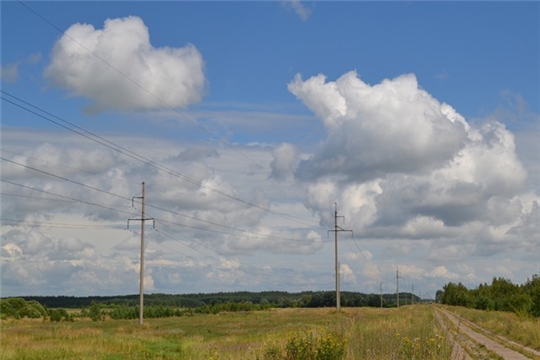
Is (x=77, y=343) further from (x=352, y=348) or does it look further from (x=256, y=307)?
(x=256, y=307)

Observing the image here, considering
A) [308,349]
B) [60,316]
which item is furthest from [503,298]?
[308,349]

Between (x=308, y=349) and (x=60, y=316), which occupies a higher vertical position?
(x=308, y=349)

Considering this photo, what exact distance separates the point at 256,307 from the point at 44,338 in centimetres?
8725

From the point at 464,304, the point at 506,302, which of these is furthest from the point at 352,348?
the point at 464,304

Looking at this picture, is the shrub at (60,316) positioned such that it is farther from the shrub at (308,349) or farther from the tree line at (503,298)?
the shrub at (308,349)

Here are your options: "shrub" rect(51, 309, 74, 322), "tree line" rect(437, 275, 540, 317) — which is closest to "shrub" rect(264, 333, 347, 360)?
"tree line" rect(437, 275, 540, 317)

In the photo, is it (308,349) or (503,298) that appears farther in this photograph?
(503,298)

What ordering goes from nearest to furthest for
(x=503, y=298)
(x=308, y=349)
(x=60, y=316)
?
(x=308, y=349) → (x=60, y=316) → (x=503, y=298)

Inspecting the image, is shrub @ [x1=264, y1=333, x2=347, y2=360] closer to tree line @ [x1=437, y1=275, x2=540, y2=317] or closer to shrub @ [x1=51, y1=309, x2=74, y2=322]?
tree line @ [x1=437, y1=275, x2=540, y2=317]

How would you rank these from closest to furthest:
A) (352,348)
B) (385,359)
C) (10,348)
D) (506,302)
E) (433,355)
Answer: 1. (433,355)
2. (385,359)
3. (352,348)
4. (10,348)
5. (506,302)

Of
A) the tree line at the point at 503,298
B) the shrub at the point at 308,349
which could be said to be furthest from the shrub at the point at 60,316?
the shrub at the point at 308,349

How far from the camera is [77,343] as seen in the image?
110 ft

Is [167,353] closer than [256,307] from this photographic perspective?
Yes

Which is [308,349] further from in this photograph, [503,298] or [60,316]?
[503,298]
